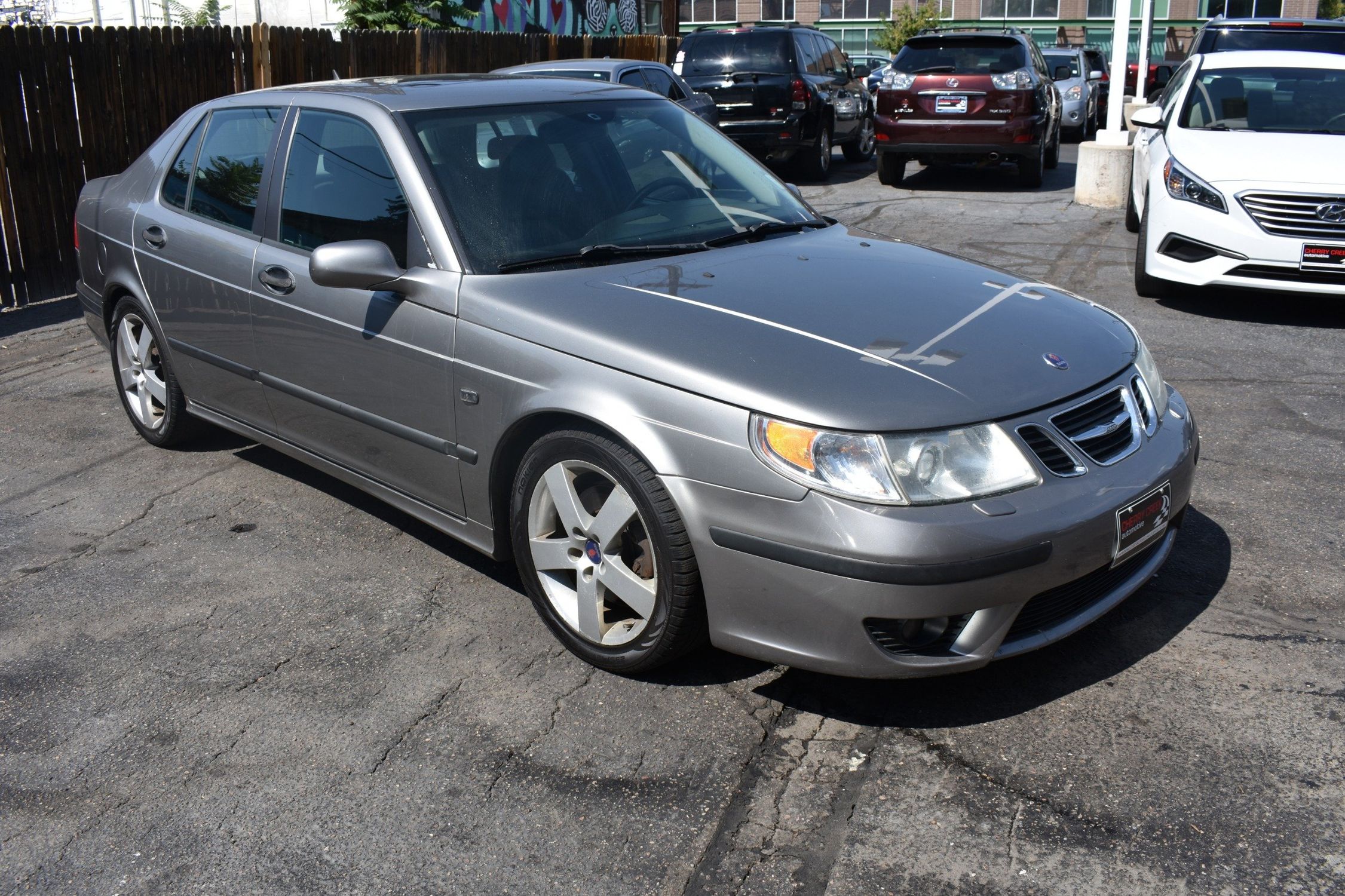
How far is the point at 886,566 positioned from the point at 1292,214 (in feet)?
18.5

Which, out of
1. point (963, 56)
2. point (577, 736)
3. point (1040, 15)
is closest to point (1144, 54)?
point (963, 56)

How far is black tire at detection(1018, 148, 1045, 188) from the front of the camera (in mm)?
13578

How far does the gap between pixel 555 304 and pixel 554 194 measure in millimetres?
659

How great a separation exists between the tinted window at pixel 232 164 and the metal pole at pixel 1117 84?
941 cm

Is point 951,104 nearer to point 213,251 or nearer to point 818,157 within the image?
point 818,157

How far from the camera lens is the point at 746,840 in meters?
2.81

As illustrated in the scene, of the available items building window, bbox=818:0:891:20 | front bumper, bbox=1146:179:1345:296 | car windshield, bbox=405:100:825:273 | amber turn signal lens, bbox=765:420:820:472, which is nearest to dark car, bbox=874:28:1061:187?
front bumper, bbox=1146:179:1345:296

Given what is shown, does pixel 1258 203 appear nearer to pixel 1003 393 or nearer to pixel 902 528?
pixel 1003 393

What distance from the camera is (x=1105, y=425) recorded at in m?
3.35

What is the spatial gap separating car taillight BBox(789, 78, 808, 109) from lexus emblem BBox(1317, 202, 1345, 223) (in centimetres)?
782

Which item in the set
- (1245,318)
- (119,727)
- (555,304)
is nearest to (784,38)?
(1245,318)

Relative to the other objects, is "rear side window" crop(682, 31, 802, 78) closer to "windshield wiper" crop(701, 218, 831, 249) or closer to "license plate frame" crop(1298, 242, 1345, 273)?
"license plate frame" crop(1298, 242, 1345, 273)

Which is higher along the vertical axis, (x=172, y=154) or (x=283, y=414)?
(x=172, y=154)

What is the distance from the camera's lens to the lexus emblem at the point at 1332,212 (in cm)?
709
